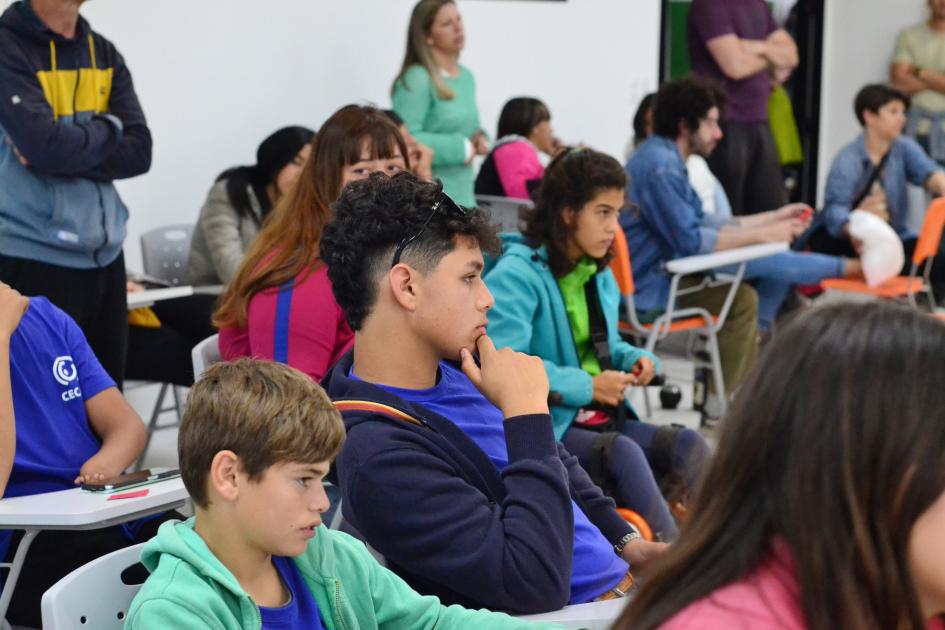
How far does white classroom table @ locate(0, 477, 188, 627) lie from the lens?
6.26ft

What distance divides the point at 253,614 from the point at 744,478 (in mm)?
722

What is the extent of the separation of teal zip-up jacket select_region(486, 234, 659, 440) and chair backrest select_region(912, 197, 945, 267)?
269 centimetres

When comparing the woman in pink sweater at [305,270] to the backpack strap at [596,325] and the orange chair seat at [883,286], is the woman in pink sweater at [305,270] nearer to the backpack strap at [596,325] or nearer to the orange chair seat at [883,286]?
the backpack strap at [596,325]

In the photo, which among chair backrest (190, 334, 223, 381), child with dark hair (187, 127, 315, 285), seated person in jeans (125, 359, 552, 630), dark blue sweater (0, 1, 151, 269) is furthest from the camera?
child with dark hair (187, 127, 315, 285)

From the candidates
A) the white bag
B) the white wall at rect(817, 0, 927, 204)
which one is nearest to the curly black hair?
the white bag

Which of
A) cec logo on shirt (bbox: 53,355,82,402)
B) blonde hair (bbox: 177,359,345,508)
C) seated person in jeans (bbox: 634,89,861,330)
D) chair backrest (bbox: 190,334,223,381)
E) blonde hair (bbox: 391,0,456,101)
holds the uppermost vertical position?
blonde hair (bbox: 391,0,456,101)

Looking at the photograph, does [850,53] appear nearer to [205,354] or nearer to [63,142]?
[63,142]

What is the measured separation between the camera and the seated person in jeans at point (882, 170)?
589cm

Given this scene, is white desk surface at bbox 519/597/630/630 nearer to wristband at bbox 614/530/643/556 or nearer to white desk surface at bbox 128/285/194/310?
wristband at bbox 614/530/643/556

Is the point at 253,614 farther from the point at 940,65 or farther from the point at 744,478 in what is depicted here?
the point at 940,65

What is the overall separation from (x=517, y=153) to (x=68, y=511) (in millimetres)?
3773

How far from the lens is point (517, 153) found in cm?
546

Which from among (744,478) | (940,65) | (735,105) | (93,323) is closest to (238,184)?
(93,323)

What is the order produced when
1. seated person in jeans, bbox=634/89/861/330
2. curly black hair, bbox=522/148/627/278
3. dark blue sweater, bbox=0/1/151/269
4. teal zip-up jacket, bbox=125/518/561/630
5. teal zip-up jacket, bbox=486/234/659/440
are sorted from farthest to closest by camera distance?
seated person in jeans, bbox=634/89/861/330 < dark blue sweater, bbox=0/1/151/269 < curly black hair, bbox=522/148/627/278 < teal zip-up jacket, bbox=486/234/659/440 < teal zip-up jacket, bbox=125/518/561/630
